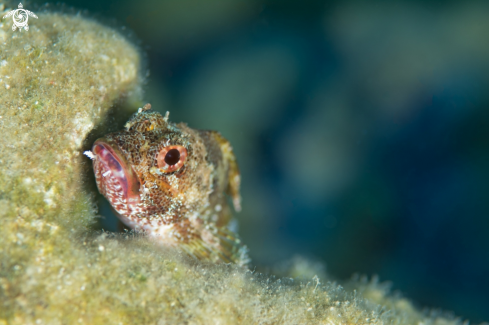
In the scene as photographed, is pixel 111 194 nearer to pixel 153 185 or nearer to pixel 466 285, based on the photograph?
pixel 153 185

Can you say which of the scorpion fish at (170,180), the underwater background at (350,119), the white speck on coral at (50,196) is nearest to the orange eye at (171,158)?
the scorpion fish at (170,180)

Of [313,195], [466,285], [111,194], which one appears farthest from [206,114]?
[466,285]

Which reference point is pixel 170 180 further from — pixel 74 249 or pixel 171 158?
pixel 74 249

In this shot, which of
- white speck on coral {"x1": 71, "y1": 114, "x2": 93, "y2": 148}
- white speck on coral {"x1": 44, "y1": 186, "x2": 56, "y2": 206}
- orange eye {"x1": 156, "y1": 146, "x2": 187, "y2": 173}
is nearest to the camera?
white speck on coral {"x1": 44, "y1": 186, "x2": 56, "y2": 206}

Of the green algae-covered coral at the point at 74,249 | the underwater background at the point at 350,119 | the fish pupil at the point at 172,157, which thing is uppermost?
the underwater background at the point at 350,119

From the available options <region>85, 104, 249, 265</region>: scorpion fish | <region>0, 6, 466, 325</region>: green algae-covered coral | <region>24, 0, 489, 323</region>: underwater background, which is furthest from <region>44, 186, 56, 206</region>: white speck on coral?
<region>24, 0, 489, 323</region>: underwater background

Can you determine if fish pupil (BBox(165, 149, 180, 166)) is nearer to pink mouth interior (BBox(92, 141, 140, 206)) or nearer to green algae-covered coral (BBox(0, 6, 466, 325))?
pink mouth interior (BBox(92, 141, 140, 206))

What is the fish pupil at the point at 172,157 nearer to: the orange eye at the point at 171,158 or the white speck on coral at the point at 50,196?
the orange eye at the point at 171,158
